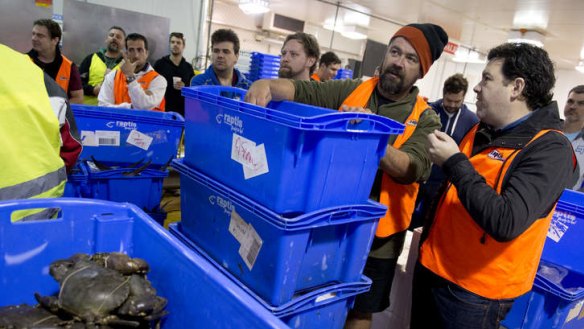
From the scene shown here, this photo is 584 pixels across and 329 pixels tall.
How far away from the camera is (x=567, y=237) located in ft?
5.80

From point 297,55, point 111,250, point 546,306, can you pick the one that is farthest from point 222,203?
point 297,55

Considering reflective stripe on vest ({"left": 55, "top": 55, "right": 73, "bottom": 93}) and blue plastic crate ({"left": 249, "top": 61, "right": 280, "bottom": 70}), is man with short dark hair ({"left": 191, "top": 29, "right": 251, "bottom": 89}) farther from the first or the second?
blue plastic crate ({"left": 249, "top": 61, "right": 280, "bottom": 70})

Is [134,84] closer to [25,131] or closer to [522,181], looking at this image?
[25,131]

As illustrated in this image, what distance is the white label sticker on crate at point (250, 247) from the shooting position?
112cm

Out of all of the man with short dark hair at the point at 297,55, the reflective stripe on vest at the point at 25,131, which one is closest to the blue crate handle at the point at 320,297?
the reflective stripe on vest at the point at 25,131

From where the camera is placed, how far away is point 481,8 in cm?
684

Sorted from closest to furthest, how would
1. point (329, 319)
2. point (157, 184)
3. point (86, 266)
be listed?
point (86, 266), point (329, 319), point (157, 184)

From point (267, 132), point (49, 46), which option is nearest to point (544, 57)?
point (267, 132)

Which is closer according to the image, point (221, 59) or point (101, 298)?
point (101, 298)

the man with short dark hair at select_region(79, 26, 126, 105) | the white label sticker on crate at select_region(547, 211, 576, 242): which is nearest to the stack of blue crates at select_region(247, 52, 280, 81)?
the man with short dark hair at select_region(79, 26, 126, 105)

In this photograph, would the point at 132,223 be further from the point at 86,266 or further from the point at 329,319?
the point at 329,319

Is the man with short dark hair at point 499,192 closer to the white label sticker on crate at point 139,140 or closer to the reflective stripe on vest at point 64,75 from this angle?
the white label sticker on crate at point 139,140

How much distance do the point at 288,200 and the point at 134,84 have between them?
2.47 metres

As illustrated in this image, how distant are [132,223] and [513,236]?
44.5 inches
